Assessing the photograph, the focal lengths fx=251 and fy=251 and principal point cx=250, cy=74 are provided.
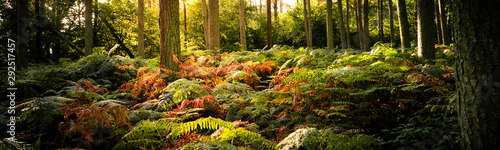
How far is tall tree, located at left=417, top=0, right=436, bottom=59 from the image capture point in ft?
19.8

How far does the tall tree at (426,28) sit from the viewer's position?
238 inches

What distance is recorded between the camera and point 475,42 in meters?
1.94

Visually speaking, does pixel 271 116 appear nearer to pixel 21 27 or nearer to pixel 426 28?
pixel 426 28

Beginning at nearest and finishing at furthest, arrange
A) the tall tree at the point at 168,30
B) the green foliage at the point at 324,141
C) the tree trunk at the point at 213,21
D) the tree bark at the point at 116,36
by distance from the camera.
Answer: the green foliage at the point at 324,141 → the tall tree at the point at 168,30 → the tree trunk at the point at 213,21 → the tree bark at the point at 116,36

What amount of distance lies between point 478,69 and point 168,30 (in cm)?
528

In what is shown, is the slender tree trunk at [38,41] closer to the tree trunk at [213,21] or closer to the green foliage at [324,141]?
the tree trunk at [213,21]

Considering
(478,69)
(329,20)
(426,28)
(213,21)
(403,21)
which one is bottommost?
(478,69)

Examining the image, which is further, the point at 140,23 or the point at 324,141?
the point at 140,23

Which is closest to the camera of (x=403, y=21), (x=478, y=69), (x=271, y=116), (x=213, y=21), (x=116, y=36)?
(x=478, y=69)

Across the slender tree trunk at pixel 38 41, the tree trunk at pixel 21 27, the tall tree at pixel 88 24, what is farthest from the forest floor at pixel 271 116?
the slender tree trunk at pixel 38 41

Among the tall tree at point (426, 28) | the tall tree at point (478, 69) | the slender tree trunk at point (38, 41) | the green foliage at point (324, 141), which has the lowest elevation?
the green foliage at point (324, 141)

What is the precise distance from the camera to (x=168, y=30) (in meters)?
5.67

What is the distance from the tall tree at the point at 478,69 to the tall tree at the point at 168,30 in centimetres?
502

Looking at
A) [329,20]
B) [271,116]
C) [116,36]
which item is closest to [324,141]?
[271,116]
